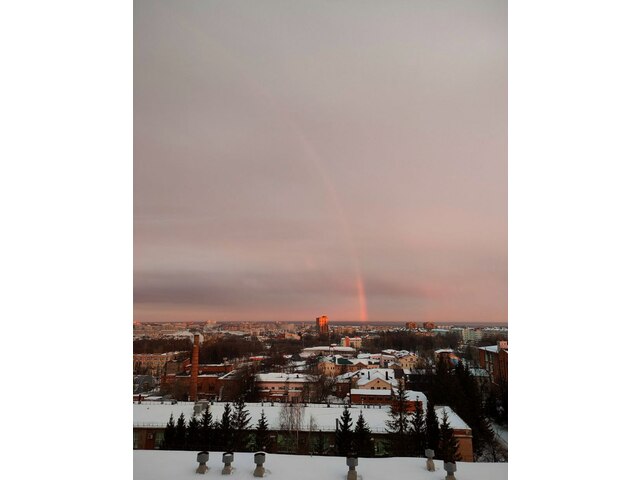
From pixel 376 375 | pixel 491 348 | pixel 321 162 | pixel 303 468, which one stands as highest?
pixel 321 162

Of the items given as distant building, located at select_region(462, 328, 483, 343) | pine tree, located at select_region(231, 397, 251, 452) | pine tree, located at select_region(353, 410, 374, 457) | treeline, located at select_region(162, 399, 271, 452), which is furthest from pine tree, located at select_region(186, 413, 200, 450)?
distant building, located at select_region(462, 328, 483, 343)

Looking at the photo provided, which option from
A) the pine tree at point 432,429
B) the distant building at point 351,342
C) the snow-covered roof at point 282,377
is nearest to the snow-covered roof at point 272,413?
the snow-covered roof at point 282,377

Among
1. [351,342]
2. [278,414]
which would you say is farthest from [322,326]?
[278,414]

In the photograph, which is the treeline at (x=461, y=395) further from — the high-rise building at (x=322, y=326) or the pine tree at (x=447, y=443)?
the high-rise building at (x=322, y=326)

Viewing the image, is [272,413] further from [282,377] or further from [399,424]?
[399,424]
